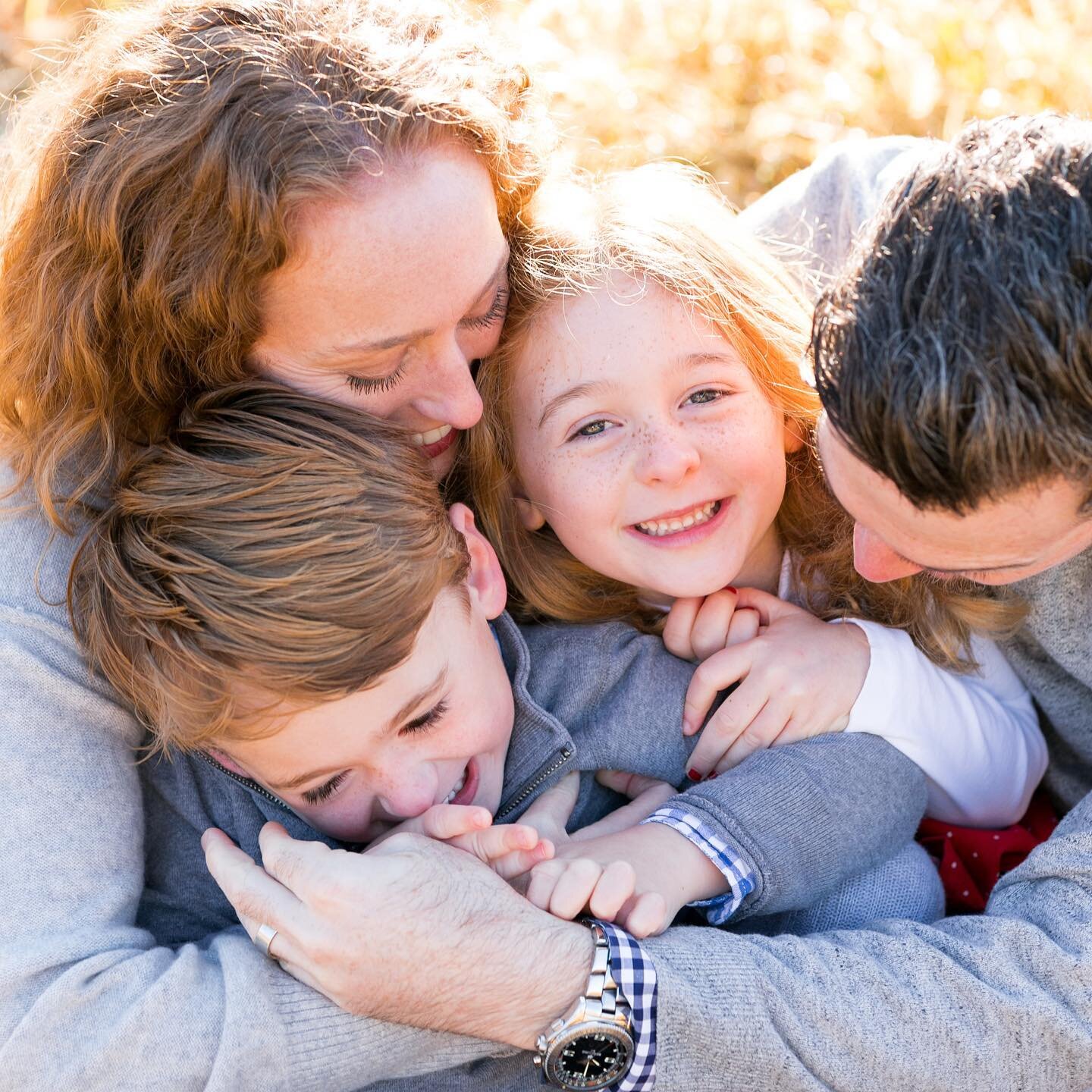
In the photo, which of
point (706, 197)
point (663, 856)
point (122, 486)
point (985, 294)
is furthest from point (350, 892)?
point (706, 197)

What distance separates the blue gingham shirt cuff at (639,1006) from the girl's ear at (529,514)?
103cm

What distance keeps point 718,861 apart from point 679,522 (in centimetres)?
70

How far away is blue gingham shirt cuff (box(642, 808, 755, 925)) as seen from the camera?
90.0 inches

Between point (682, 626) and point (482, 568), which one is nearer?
point (482, 568)

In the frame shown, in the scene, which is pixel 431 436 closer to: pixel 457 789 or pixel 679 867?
pixel 457 789

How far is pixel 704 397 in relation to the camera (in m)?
2.59

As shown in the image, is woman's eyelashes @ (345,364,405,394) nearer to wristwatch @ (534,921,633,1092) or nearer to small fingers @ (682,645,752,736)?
small fingers @ (682,645,752,736)

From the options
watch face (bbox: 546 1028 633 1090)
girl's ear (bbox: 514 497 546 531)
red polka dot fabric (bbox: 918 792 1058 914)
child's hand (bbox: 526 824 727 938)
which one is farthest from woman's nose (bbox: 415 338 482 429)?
red polka dot fabric (bbox: 918 792 1058 914)

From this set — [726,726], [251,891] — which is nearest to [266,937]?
[251,891]

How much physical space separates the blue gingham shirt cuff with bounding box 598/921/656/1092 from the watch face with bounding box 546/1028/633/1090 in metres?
0.02

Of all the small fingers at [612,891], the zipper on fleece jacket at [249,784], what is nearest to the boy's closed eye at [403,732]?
the zipper on fleece jacket at [249,784]

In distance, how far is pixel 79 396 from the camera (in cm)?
242

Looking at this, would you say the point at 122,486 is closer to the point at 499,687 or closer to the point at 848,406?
the point at 499,687

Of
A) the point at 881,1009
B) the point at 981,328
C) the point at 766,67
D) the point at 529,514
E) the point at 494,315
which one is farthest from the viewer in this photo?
the point at 766,67
